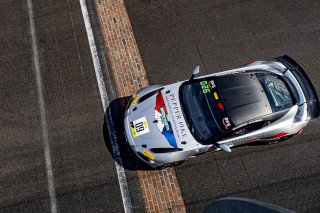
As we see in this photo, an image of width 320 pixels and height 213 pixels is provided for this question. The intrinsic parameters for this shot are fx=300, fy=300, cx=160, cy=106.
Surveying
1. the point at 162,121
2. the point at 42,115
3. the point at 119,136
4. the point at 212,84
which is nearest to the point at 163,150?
the point at 162,121

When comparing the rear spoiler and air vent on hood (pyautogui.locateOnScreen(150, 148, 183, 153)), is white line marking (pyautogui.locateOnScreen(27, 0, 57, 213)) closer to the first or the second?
air vent on hood (pyautogui.locateOnScreen(150, 148, 183, 153))

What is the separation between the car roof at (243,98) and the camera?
7141 mm

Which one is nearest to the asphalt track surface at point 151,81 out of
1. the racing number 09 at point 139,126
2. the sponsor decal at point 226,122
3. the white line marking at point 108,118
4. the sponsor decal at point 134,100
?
the white line marking at point 108,118

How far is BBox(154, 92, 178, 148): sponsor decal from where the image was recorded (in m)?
7.33

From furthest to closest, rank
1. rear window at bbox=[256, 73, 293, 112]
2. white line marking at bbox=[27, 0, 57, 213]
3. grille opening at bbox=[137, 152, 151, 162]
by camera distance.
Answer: white line marking at bbox=[27, 0, 57, 213] < grille opening at bbox=[137, 152, 151, 162] < rear window at bbox=[256, 73, 293, 112]

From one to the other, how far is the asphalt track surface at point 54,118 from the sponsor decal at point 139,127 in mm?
1235

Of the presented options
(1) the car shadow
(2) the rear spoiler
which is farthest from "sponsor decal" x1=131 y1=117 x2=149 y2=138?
(2) the rear spoiler

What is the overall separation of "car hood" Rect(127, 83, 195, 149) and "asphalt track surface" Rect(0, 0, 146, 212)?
53.6 inches

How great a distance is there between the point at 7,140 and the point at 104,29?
15.0 ft

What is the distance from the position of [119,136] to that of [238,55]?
4.50 metres

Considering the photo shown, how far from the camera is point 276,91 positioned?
24.5 feet

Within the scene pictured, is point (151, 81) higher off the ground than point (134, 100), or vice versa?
point (151, 81)

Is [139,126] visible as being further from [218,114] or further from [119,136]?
[218,114]

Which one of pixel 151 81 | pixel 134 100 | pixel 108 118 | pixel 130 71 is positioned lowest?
A: pixel 108 118
